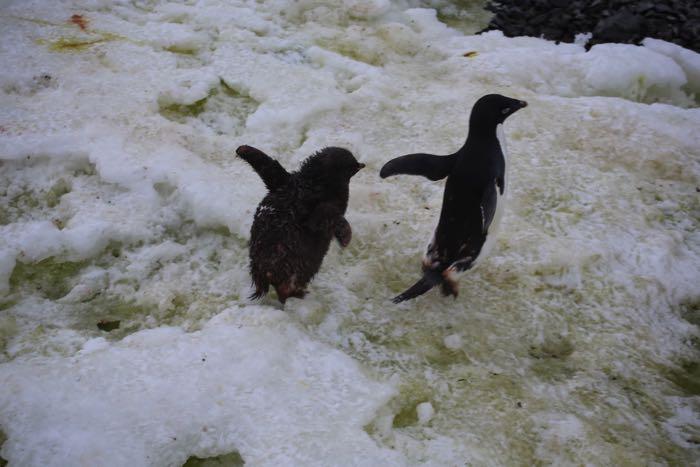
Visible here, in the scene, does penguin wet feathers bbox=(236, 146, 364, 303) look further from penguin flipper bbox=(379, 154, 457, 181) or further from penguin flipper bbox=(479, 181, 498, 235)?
penguin flipper bbox=(479, 181, 498, 235)

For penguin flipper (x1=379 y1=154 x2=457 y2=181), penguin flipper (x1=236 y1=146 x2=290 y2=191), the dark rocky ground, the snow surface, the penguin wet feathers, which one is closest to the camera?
the snow surface

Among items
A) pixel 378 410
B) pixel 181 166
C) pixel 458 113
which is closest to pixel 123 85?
pixel 181 166

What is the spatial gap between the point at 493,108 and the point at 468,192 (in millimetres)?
420

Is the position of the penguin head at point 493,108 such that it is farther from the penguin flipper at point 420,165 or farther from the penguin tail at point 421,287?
the penguin tail at point 421,287

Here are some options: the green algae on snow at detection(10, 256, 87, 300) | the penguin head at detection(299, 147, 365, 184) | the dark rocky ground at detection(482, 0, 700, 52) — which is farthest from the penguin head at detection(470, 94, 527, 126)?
the dark rocky ground at detection(482, 0, 700, 52)

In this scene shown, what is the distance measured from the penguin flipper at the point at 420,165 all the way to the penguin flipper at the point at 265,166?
50 centimetres

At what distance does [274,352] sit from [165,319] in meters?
0.61

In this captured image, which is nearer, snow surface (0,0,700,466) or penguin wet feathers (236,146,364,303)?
snow surface (0,0,700,466)

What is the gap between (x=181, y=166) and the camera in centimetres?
344

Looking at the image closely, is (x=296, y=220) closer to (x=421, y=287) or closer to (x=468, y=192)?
(x=421, y=287)

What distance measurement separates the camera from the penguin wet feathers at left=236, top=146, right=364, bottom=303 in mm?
2602

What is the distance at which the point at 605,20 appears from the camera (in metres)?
4.87

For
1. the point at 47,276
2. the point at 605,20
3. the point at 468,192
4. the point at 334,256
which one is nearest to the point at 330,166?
the point at 334,256

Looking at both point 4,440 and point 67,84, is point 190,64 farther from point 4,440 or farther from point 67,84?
point 4,440
